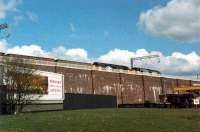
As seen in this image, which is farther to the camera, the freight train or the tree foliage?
the freight train

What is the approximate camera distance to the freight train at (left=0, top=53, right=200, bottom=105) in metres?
80.6

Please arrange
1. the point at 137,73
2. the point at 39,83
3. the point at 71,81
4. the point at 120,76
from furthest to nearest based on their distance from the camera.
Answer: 1. the point at 137,73
2. the point at 120,76
3. the point at 71,81
4. the point at 39,83

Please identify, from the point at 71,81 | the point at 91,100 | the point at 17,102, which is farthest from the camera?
the point at 71,81

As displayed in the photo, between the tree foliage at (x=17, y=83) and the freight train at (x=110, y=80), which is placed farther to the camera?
the freight train at (x=110, y=80)

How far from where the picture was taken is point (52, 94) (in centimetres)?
5269

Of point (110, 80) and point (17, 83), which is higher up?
point (110, 80)

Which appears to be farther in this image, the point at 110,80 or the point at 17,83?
the point at 110,80

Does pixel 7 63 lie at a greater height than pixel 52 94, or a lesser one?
greater

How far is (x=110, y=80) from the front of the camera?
96.7m

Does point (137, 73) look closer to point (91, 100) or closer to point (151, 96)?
point (151, 96)

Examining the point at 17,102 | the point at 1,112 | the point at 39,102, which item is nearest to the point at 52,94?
the point at 39,102

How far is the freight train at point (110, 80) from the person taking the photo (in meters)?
Result: 80.6

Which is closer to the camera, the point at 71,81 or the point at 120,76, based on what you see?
the point at 71,81

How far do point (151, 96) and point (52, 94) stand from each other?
210 ft
